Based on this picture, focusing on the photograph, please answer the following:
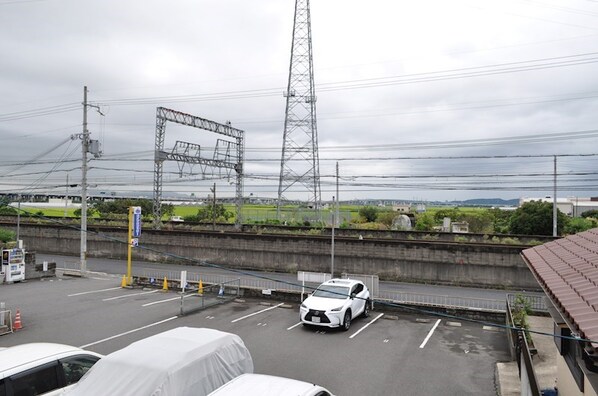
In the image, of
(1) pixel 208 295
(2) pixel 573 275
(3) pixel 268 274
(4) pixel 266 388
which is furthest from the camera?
(3) pixel 268 274

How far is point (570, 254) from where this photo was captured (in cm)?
739

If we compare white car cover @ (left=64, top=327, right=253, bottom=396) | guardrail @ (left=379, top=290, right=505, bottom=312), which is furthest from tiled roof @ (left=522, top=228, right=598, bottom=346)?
guardrail @ (left=379, top=290, right=505, bottom=312)

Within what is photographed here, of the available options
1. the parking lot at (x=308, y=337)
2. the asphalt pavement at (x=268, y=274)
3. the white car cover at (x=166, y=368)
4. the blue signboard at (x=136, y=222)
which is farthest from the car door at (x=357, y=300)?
the blue signboard at (x=136, y=222)

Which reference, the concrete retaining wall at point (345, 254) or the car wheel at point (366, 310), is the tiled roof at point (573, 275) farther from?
the concrete retaining wall at point (345, 254)

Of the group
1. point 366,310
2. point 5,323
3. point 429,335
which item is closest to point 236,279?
point 366,310

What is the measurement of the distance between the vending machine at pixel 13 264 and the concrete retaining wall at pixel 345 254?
4.38 m

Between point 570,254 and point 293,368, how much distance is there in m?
6.78

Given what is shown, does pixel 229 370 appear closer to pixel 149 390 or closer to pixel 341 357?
pixel 149 390

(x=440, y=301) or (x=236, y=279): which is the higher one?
(x=236, y=279)

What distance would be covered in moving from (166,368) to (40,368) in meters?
2.30

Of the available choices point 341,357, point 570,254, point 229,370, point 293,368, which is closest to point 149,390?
point 229,370

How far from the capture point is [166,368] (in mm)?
5859

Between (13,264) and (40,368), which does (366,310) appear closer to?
(40,368)

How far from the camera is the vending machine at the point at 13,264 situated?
2141 centimetres
